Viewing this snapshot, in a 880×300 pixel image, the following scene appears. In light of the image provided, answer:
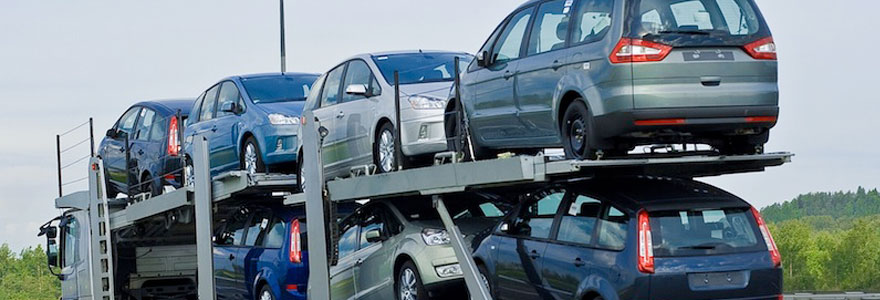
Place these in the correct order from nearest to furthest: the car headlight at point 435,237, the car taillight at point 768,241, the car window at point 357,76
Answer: the car taillight at point 768,241 < the car headlight at point 435,237 < the car window at point 357,76

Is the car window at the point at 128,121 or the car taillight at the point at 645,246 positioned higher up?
the car window at the point at 128,121

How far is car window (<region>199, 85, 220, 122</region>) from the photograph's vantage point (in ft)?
52.9

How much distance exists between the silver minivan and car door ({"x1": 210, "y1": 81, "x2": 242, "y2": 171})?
1.40 m

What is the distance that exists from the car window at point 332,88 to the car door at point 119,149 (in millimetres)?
4828

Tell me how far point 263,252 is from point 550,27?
192 inches

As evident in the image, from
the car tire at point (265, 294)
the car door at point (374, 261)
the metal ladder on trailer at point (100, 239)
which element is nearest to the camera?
the car door at point (374, 261)

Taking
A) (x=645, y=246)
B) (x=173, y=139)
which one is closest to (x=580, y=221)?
(x=645, y=246)

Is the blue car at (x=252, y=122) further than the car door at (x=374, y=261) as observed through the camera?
Yes

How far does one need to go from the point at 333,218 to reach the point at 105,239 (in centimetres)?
552

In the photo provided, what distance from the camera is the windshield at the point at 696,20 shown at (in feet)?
30.8

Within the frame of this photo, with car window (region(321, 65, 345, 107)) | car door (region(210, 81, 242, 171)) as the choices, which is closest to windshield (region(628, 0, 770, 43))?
car window (region(321, 65, 345, 107))

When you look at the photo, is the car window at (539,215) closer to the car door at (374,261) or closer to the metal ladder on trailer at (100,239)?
the car door at (374,261)

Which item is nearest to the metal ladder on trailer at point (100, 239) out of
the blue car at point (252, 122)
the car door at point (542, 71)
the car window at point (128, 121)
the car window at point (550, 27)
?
the car window at point (128, 121)

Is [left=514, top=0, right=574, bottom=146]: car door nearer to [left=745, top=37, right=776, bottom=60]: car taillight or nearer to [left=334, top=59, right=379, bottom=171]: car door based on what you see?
[left=745, top=37, right=776, bottom=60]: car taillight
